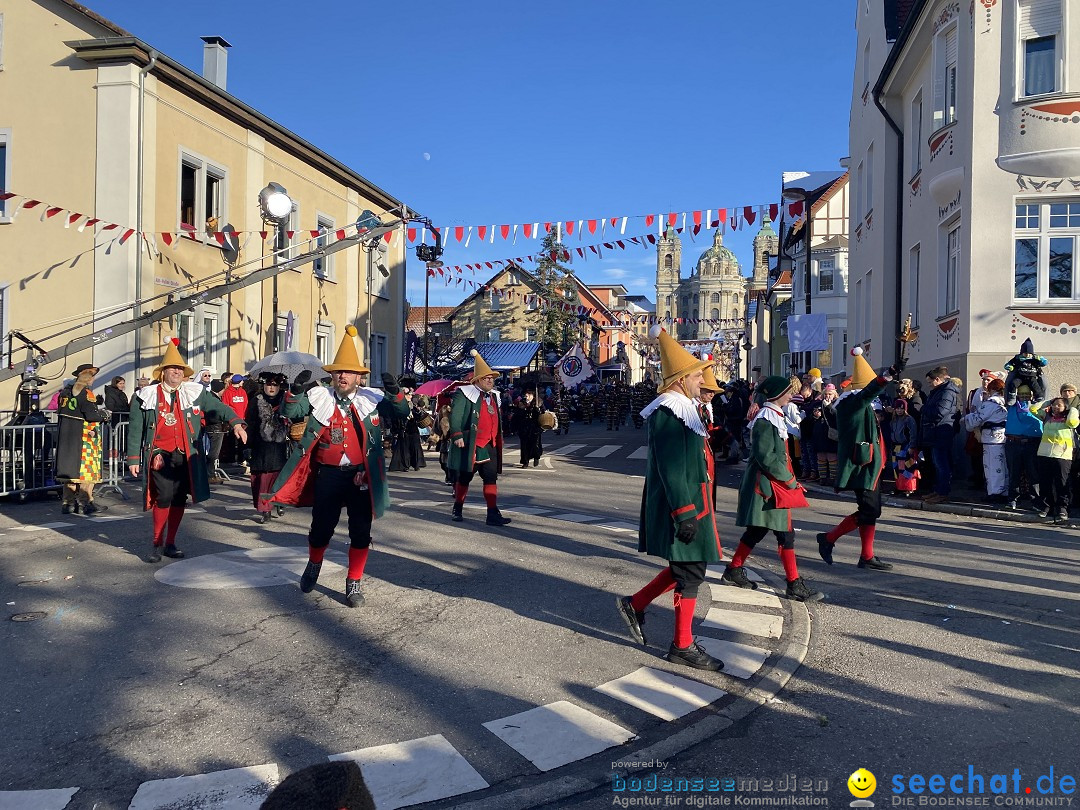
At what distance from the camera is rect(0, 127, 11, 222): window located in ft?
59.7

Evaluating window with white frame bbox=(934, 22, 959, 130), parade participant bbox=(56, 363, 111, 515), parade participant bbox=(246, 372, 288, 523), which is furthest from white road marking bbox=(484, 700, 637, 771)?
window with white frame bbox=(934, 22, 959, 130)

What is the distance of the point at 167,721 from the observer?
4.36m

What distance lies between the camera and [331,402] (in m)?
6.62

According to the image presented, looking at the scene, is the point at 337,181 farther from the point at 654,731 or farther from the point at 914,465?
the point at 654,731

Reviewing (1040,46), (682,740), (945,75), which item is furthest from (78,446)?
(945,75)

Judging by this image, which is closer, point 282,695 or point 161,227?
point 282,695

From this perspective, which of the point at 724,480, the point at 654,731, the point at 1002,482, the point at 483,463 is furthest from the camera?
the point at 724,480

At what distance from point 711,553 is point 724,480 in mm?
11421

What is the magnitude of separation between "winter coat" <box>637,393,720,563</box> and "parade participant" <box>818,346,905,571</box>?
2.98 metres

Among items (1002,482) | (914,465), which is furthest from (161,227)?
(1002,482)

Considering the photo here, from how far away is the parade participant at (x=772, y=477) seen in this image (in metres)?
6.67

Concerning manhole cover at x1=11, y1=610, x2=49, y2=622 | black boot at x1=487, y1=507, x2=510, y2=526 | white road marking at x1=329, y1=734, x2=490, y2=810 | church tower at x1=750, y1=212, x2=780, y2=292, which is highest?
church tower at x1=750, y1=212, x2=780, y2=292

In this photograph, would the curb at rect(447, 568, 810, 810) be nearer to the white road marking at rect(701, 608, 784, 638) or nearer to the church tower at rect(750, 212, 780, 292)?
the white road marking at rect(701, 608, 784, 638)

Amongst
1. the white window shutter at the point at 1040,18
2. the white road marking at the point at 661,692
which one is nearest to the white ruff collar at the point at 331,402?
the white road marking at the point at 661,692
